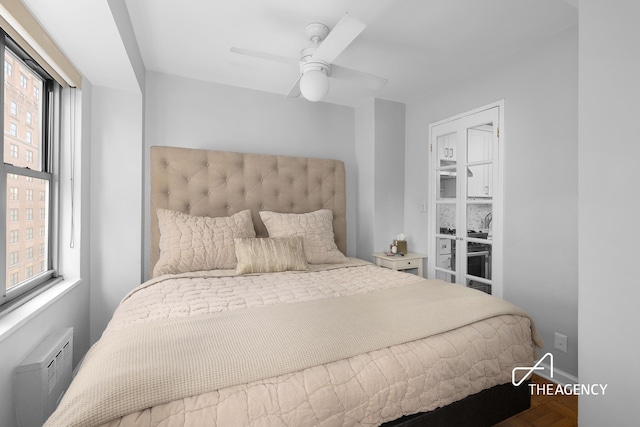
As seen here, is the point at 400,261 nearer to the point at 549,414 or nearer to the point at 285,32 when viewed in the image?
the point at 549,414

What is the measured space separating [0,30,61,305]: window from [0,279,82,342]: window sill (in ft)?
0.24

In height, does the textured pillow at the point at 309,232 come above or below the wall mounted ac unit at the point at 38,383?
above

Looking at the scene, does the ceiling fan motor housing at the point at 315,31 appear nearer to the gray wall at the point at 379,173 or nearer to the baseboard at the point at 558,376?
the gray wall at the point at 379,173

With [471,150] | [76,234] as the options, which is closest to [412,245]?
[471,150]

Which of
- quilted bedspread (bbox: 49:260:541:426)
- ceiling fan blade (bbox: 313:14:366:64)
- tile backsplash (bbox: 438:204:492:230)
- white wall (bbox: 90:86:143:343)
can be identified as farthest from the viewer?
tile backsplash (bbox: 438:204:492:230)

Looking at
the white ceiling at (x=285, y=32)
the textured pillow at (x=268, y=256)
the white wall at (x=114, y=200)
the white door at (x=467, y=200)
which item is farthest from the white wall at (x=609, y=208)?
the white wall at (x=114, y=200)

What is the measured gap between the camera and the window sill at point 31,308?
1.25 m

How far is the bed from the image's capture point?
2.65 ft

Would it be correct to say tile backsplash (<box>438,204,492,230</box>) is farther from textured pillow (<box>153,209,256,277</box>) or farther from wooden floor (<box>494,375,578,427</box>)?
textured pillow (<box>153,209,256,277</box>)

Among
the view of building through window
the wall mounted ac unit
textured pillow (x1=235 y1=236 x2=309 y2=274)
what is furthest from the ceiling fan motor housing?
the wall mounted ac unit

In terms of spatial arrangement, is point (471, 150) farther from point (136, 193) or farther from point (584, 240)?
point (136, 193)

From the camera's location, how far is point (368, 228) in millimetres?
3291

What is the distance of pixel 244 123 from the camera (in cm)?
288

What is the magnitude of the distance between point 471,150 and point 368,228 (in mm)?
1246
